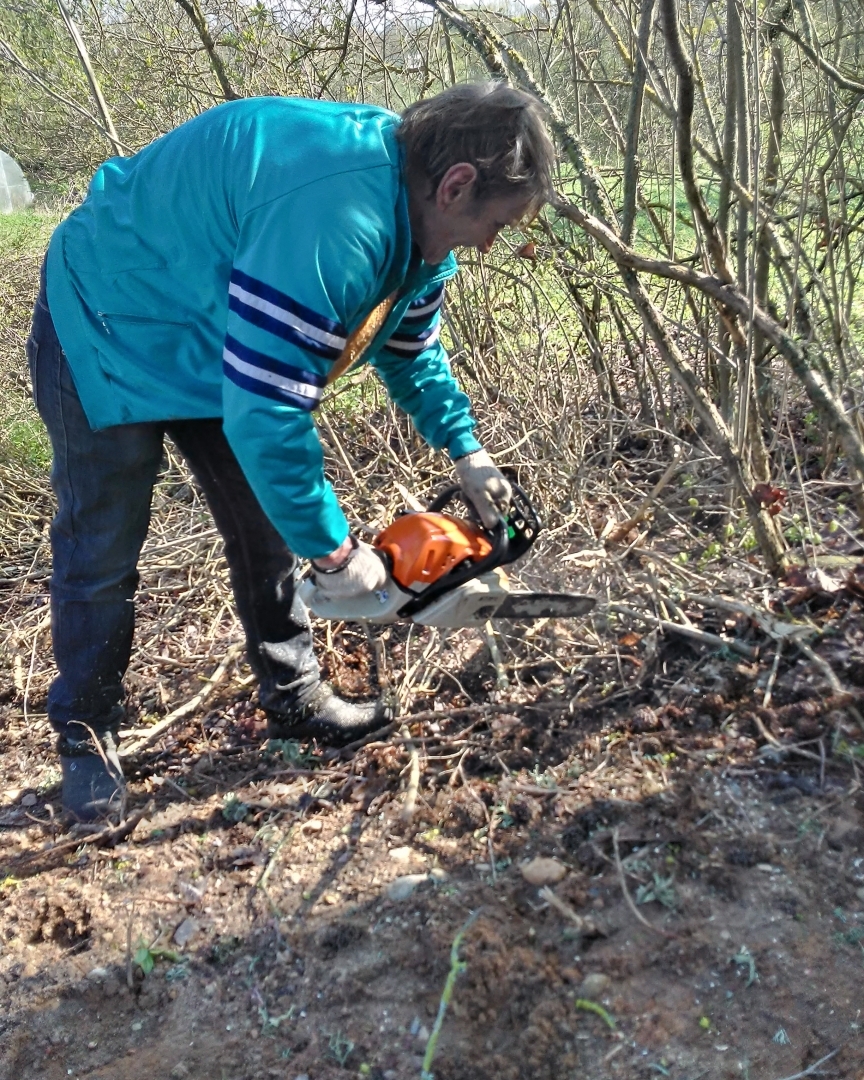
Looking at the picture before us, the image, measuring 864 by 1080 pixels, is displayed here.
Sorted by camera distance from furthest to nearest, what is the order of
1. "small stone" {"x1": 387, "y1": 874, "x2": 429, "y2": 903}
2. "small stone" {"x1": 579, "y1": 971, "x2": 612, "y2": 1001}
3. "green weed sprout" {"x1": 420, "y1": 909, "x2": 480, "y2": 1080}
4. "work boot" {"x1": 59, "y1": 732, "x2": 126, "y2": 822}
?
"work boot" {"x1": 59, "y1": 732, "x2": 126, "y2": 822} < "small stone" {"x1": 387, "y1": 874, "x2": 429, "y2": 903} < "small stone" {"x1": 579, "y1": 971, "x2": 612, "y2": 1001} < "green weed sprout" {"x1": 420, "y1": 909, "x2": 480, "y2": 1080}

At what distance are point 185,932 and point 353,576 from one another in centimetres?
107

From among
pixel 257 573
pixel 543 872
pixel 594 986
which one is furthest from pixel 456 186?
pixel 594 986

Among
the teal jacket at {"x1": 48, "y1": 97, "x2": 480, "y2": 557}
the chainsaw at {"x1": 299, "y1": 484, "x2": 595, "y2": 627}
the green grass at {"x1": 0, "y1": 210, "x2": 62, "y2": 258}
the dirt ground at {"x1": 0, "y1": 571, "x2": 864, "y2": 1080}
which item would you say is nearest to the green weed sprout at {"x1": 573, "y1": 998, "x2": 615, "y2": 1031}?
the dirt ground at {"x1": 0, "y1": 571, "x2": 864, "y2": 1080}

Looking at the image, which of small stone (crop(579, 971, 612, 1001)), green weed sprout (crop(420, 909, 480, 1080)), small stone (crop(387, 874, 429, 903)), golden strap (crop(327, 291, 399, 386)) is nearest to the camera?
green weed sprout (crop(420, 909, 480, 1080))

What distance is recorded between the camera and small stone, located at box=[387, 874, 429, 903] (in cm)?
216

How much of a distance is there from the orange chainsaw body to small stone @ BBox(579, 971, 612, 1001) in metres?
1.01

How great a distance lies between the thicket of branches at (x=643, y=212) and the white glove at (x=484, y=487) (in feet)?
2.37

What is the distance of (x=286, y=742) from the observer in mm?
2812

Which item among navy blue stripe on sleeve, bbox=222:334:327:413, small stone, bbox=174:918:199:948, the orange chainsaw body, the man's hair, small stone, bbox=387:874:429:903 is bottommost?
small stone, bbox=174:918:199:948

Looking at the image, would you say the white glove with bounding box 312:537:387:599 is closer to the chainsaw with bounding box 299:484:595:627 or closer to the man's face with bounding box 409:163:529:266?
the chainsaw with bounding box 299:484:595:627

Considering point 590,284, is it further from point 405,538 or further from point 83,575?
point 83,575

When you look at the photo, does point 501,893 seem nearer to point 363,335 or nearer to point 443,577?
point 443,577

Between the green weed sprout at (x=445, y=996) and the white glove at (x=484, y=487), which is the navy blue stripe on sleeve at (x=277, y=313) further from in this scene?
the green weed sprout at (x=445, y=996)

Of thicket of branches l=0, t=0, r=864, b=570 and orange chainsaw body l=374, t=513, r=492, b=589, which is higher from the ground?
thicket of branches l=0, t=0, r=864, b=570
